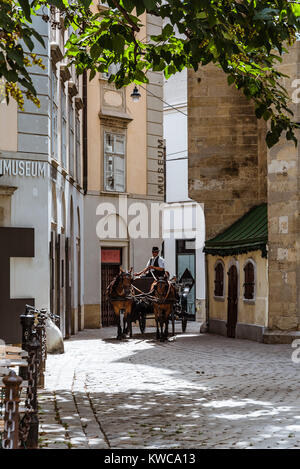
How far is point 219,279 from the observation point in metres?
26.8

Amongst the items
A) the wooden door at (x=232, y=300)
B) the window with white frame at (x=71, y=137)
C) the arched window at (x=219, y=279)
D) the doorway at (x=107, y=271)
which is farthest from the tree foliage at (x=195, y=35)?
the doorway at (x=107, y=271)

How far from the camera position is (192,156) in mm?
27906

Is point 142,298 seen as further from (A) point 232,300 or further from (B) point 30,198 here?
(B) point 30,198

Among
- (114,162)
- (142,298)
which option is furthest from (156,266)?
(114,162)

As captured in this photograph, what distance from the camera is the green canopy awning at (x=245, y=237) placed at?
76.4 feet

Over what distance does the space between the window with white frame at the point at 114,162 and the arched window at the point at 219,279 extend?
6.23m

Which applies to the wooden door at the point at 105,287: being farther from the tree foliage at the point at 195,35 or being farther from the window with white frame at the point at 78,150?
the tree foliage at the point at 195,35

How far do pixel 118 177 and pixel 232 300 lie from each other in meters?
8.24

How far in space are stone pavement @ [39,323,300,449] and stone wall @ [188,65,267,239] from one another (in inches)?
314

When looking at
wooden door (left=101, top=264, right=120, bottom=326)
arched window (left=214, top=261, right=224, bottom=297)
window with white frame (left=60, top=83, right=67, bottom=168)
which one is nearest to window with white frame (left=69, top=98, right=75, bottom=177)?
window with white frame (left=60, top=83, right=67, bottom=168)

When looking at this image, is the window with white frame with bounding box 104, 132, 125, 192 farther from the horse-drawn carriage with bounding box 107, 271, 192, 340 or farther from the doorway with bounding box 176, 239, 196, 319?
the doorway with bounding box 176, 239, 196, 319

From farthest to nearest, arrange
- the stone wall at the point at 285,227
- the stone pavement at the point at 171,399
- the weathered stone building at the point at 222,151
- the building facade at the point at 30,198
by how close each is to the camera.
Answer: the weathered stone building at the point at 222,151
the stone wall at the point at 285,227
the building facade at the point at 30,198
the stone pavement at the point at 171,399

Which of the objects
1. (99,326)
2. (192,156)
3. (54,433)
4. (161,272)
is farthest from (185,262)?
(54,433)
